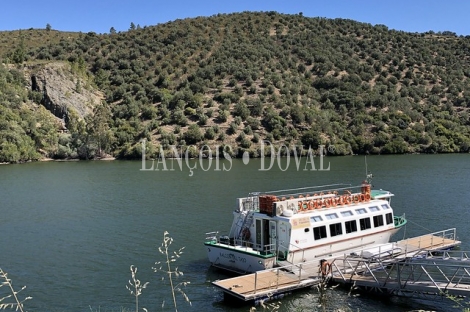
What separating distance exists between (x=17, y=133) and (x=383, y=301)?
93.0 meters

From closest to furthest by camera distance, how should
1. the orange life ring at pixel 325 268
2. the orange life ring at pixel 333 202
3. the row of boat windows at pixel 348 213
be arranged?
1. the orange life ring at pixel 325 268
2. the row of boat windows at pixel 348 213
3. the orange life ring at pixel 333 202

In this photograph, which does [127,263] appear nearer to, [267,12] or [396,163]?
[396,163]

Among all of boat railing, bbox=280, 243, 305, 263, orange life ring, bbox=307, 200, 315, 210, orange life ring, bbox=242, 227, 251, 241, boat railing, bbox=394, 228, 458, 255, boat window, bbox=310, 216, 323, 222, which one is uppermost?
orange life ring, bbox=307, 200, 315, 210

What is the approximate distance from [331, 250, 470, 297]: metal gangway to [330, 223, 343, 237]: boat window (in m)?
1.89

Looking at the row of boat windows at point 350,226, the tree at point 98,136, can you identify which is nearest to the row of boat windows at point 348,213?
the row of boat windows at point 350,226

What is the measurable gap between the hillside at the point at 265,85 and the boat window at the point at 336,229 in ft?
244

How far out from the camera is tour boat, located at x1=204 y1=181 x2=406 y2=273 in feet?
87.5

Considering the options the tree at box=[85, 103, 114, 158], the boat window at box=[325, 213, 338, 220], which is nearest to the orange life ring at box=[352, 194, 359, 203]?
the boat window at box=[325, 213, 338, 220]

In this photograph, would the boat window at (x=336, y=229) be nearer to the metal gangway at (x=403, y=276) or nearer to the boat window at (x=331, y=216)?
the boat window at (x=331, y=216)

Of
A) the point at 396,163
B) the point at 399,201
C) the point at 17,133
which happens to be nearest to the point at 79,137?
the point at 17,133

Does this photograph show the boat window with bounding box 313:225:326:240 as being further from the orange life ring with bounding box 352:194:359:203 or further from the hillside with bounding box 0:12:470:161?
the hillside with bounding box 0:12:470:161

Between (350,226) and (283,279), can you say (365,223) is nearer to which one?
(350,226)

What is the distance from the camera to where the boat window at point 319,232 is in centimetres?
2775

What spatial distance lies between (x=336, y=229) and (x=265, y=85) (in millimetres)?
101577
